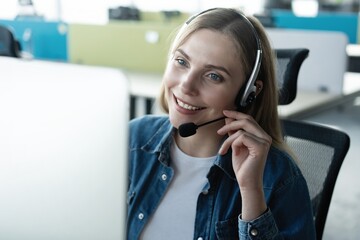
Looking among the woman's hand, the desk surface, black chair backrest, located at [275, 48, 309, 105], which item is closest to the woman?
the woman's hand

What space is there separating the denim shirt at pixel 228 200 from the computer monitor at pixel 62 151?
455mm

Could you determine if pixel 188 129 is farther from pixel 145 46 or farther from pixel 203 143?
pixel 145 46

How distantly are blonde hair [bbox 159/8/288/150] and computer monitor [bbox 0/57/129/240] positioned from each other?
1.69 feet

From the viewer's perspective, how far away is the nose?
1005 millimetres

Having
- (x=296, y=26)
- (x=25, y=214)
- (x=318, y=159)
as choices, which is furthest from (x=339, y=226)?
(x=296, y=26)

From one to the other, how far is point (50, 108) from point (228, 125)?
1.66ft

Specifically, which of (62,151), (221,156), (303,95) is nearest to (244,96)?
(221,156)

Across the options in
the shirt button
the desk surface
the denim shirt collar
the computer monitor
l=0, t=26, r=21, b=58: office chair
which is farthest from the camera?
l=0, t=26, r=21, b=58: office chair

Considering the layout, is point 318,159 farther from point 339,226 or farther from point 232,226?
point 339,226

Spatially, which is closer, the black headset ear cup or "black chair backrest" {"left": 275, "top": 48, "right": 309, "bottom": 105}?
the black headset ear cup

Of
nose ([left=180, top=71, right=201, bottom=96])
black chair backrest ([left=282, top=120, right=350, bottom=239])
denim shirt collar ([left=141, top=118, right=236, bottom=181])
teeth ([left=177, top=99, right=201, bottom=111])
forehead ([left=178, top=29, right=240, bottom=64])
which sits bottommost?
black chair backrest ([left=282, top=120, right=350, bottom=239])

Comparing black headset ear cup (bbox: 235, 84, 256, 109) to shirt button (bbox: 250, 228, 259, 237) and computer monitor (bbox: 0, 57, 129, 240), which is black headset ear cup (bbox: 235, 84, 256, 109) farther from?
computer monitor (bbox: 0, 57, 129, 240)

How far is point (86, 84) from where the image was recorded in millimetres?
556

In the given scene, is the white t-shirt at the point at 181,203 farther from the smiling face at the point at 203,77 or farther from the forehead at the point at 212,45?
the forehead at the point at 212,45
